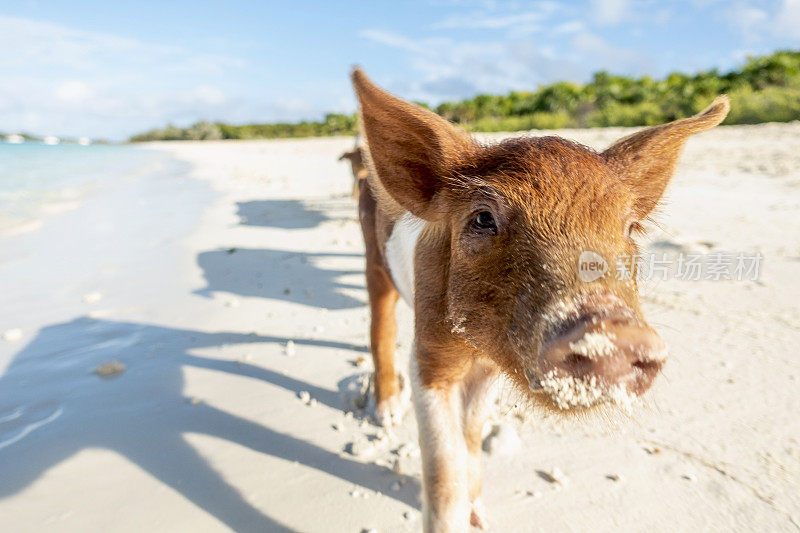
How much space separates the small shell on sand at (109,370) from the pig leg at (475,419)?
3.02 meters

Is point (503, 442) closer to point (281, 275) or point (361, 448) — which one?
point (361, 448)

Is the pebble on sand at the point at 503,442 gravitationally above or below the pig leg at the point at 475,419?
below

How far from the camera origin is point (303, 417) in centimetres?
326

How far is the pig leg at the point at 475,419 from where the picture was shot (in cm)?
237

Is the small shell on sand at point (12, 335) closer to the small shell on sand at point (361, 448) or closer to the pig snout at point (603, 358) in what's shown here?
the small shell on sand at point (361, 448)

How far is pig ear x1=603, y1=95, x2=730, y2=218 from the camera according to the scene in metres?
1.88

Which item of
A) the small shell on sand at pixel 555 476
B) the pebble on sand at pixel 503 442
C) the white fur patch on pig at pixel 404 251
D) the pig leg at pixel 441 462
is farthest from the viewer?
the pebble on sand at pixel 503 442

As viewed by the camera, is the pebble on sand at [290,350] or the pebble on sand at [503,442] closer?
→ the pebble on sand at [503,442]

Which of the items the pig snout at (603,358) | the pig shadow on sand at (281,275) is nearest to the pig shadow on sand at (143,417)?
the pig shadow on sand at (281,275)

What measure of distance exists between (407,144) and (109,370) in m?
3.36

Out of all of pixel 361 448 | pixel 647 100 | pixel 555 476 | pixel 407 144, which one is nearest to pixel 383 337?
pixel 361 448
